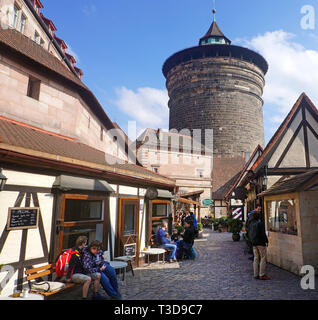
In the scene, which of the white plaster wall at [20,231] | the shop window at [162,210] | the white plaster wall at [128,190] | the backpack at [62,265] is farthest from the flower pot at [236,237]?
the white plaster wall at [20,231]

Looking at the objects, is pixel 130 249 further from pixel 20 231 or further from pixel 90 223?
pixel 20 231

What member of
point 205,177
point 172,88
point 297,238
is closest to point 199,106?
point 172,88

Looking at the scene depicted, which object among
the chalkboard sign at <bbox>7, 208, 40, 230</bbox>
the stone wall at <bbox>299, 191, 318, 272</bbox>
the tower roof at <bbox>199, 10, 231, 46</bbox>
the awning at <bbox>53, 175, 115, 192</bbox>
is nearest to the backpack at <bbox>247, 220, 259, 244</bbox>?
the stone wall at <bbox>299, 191, 318, 272</bbox>

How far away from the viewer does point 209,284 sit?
612cm

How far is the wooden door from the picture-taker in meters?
7.51

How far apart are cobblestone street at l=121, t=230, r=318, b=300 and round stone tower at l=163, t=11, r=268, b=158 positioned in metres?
29.4

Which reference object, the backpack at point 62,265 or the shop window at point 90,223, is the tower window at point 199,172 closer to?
the shop window at point 90,223

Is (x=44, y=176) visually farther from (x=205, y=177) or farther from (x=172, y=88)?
(x=172, y=88)

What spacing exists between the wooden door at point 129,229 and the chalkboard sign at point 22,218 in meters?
2.86

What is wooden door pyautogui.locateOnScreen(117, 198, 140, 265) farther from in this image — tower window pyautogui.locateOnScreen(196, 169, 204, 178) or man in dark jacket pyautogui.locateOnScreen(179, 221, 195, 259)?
tower window pyautogui.locateOnScreen(196, 169, 204, 178)

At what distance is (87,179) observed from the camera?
6285mm

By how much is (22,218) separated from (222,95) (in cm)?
3602

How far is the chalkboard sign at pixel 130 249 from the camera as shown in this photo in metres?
7.71
